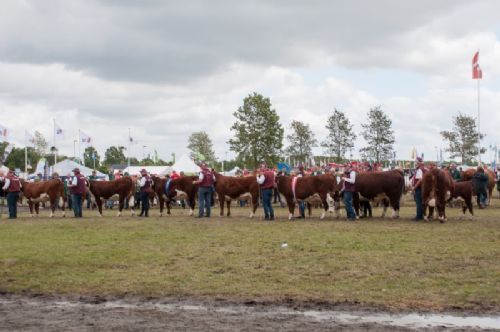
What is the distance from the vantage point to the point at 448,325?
7938mm

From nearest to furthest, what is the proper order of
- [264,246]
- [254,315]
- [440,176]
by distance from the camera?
[254,315] → [264,246] → [440,176]

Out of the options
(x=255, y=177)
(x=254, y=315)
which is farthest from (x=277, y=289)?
(x=255, y=177)

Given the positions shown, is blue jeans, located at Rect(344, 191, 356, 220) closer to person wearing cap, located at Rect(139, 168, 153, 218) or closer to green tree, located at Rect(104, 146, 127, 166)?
person wearing cap, located at Rect(139, 168, 153, 218)

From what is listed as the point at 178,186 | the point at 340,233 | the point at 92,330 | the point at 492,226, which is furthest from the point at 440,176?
the point at 92,330

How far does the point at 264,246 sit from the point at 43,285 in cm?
575

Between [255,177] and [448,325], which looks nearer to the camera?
[448,325]

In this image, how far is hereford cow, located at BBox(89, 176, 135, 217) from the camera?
27.2 meters

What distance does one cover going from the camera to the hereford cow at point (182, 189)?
89.6ft

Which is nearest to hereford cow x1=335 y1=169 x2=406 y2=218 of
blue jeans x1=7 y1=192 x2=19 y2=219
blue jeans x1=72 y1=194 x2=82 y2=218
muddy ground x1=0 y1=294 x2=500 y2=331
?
blue jeans x1=72 y1=194 x2=82 y2=218

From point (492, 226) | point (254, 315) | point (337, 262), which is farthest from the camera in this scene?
point (492, 226)

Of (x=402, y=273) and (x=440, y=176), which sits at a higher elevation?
(x=440, y=176)

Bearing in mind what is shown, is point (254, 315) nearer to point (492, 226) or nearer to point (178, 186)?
point (492, 226)

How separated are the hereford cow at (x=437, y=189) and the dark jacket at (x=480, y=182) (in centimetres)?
947

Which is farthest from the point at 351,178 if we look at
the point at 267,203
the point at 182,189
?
the point at 182,189
